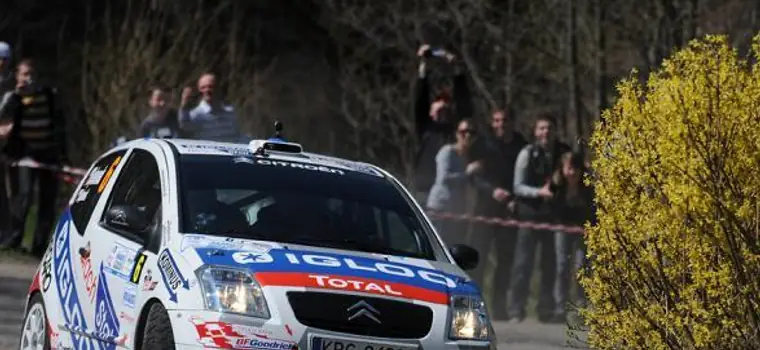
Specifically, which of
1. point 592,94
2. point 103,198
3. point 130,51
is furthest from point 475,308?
point 592,94

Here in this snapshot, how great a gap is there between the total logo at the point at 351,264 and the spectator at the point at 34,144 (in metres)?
10.3

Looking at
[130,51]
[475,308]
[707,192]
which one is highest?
[130,51]

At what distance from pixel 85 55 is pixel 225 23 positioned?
10772 millimetres

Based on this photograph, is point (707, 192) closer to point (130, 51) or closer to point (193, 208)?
point (193, 208)

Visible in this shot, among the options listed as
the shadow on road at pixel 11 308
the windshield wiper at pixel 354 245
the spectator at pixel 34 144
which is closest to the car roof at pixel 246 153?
the windshield wiper at pixel 354 245

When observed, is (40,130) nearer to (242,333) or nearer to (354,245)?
(354,245)

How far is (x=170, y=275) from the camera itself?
9438 millimetres

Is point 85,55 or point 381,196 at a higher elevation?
point 85,55

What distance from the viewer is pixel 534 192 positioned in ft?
60.7

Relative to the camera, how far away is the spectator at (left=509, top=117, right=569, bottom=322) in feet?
60.5

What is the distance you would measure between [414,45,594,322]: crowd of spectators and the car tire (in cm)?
760

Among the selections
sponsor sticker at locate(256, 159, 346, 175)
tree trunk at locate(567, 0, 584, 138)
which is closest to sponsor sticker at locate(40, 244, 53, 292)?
sponsor sticker at locate(256, 159, 346, 175)

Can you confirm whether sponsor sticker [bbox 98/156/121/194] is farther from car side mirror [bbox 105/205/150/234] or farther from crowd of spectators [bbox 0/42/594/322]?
crowd of spectators [bbox 0/42/594/322]

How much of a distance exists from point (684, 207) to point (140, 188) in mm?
2925
